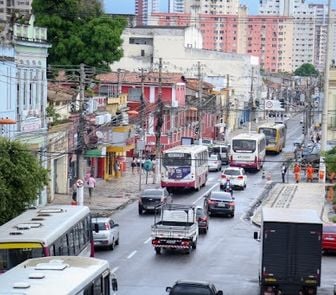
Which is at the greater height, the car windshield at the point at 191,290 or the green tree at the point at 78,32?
the green tree at the point at 78,32

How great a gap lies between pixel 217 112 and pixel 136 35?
19040 millimetres

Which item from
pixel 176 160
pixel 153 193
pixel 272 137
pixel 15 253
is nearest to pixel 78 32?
pixel 176 160

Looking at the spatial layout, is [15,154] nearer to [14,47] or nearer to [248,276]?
[248,276]

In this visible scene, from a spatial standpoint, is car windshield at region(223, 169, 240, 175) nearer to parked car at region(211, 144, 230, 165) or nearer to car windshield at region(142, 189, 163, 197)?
car windshield at region(142, 189, 163, 197)

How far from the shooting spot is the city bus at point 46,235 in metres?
29.7

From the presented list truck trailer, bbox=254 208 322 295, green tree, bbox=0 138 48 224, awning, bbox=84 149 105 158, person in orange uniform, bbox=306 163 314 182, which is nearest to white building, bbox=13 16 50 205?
awning, bbox=84 149 105 158

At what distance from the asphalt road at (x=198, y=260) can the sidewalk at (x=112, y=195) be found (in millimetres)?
1196

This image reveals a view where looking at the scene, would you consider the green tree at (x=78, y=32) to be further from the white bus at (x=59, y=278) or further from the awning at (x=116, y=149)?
the white bus at (x=59, y=278)

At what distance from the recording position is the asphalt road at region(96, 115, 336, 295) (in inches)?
1452

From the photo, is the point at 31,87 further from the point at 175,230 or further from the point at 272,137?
the point at 272,137

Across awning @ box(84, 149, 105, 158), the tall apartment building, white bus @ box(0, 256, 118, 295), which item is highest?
the tall apartment building

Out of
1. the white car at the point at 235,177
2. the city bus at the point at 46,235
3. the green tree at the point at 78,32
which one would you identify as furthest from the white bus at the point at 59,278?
the green tree at the point at 78,32

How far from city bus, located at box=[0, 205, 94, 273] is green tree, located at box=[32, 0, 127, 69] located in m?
43.5

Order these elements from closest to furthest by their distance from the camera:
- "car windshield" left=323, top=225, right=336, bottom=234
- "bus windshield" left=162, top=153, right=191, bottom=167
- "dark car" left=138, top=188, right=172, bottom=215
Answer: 1. "car windshield" left=323, top=225, right=336, bottom=234
2. "dark car" left=138, top=188, right=172, bottom=215
3. "bus windshield" left=162, top=153, right=191, bottom=167
